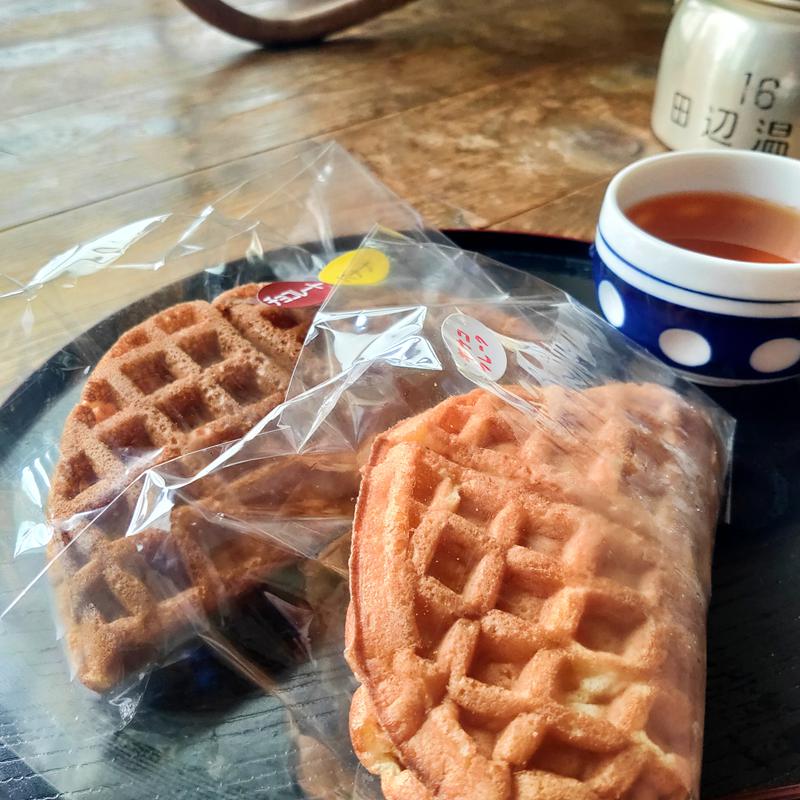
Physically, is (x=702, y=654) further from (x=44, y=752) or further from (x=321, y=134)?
(x=321, y=134)

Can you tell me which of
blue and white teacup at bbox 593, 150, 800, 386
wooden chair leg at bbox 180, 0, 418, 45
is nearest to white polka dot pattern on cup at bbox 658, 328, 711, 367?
blue and white teacup at bbox 593, 150, 800, 386

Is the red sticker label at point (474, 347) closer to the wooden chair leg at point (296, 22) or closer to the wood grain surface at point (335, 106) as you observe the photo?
the wood grain surface at point (335, 106)

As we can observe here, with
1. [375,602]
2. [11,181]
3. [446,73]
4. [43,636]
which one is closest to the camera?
[375,602]

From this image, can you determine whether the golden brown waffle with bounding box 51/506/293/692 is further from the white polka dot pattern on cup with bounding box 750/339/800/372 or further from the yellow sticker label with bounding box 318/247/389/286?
the white polka dot pattern on cup with bounding box 750/339/800/372

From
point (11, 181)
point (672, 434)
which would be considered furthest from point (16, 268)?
point (672, 434)

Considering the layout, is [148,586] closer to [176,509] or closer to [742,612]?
[176,509]

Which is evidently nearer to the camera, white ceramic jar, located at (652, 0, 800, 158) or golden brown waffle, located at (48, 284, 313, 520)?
golden brown waffle, located at (48, 284, 313, 520)

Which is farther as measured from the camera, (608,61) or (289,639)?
(608,61)
